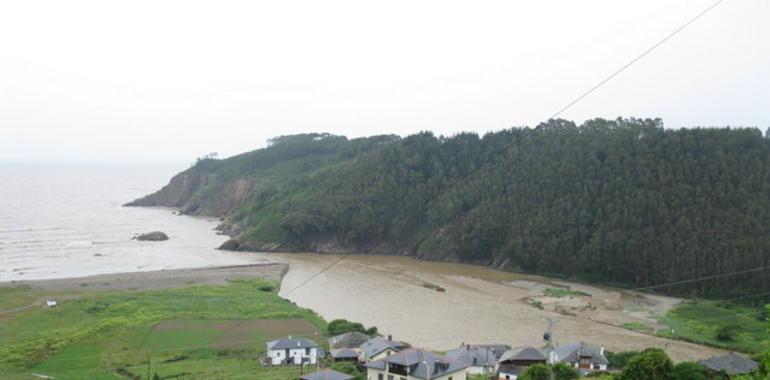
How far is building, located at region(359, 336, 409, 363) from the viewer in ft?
92.0

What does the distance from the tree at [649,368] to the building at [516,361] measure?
4.86 meters

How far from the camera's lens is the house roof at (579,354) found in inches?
1147

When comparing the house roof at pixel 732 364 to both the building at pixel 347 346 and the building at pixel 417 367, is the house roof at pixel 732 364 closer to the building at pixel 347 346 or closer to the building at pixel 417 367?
the building at pixel 417 367

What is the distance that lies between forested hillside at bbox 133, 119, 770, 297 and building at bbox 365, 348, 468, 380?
103 ft

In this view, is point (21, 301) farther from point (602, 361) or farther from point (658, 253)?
point (658, 253)

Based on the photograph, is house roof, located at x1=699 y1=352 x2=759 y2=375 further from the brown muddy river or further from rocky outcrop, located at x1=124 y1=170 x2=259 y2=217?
rocky outcrop, located at x1=124 y1=170 x2=259 y2=217

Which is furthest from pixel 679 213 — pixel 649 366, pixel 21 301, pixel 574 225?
pixel 21 301

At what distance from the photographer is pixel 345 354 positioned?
30.2m

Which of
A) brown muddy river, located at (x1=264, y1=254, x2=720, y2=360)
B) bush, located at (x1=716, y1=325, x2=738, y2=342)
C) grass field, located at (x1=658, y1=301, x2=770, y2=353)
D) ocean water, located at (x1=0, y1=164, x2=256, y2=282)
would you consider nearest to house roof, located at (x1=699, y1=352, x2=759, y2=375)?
brown muddy river, located at (x1=264, y1=254, x2=720, y2=360)

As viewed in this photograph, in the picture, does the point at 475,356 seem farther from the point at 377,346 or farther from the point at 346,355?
the point at 346,355

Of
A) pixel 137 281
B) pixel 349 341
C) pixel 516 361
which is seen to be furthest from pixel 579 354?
pixel 137 281

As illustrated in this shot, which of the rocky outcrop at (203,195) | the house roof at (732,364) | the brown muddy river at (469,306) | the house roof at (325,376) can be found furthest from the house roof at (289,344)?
the rocky outcrop at (203,195)

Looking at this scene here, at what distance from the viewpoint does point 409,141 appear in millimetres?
91438

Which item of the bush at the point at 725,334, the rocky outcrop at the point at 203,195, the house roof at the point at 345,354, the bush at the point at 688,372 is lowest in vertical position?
the house roof at the point at 345,354
